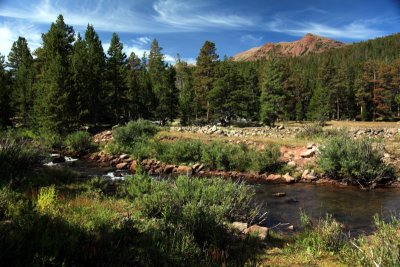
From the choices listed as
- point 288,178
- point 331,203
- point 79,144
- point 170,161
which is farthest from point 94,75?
point 331,203

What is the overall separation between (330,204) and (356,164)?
5.17 meters

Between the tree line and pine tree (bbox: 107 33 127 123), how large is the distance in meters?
0.14

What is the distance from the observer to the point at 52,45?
41.9 m

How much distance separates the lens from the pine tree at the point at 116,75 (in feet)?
162

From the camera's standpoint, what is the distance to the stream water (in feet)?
43.8

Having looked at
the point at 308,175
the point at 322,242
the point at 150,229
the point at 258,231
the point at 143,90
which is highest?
the point at 143,90

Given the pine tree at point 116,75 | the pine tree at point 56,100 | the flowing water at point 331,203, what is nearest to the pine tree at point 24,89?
the pine tree at point 56,100

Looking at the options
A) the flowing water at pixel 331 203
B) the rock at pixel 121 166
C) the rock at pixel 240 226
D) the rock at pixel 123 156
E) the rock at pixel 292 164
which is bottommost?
the flowing water at pixel 331 203

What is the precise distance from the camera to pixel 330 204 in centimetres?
1623

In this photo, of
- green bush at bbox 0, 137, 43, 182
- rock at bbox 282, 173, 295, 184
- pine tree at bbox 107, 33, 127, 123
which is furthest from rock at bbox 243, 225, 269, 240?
pine tree at bbox 107, 33, 127, 123

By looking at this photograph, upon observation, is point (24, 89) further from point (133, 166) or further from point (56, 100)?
point (133, 166)

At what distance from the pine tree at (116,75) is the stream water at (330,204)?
108ft

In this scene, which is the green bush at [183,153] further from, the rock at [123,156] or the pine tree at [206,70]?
the pine tree at [206,70]

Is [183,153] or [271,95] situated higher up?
[271,95]
